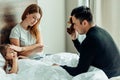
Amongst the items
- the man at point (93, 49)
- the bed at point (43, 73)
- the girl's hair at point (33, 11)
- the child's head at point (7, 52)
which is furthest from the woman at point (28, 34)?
the man at point (93, 49)

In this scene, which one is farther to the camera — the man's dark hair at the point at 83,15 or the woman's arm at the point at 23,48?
the woman's arm at the point at 23,48

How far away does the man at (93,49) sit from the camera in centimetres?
197

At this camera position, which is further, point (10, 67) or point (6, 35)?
point (6, 35)

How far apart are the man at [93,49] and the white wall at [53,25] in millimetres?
1013

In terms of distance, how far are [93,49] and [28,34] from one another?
3.03 feet

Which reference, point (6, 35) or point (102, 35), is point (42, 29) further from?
point (102, 35)

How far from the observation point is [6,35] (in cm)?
263

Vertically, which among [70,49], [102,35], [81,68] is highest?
[102,35]

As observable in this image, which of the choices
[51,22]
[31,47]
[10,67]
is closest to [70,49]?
[51,22]

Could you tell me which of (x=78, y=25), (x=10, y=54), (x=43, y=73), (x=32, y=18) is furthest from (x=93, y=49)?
(x=32, y=18)

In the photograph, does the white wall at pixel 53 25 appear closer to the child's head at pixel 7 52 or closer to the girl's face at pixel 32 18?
the girl's face at pixel 32 18

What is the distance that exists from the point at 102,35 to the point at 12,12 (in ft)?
3.40

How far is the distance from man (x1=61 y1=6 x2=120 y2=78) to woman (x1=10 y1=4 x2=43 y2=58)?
630mm

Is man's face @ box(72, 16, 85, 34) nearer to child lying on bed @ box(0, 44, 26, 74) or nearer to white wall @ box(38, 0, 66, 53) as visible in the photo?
child lying on bed @ box(0, 44, 26, 74)
